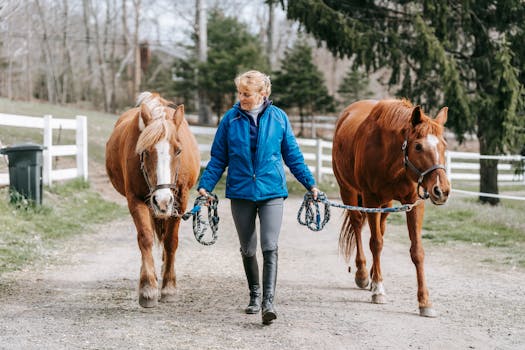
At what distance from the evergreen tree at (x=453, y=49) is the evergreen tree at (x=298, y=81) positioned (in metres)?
15.3

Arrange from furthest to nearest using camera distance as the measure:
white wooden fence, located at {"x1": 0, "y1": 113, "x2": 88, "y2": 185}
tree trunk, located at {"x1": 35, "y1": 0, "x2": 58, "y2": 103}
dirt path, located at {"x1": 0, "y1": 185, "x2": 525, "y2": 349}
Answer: tree trunk, located at {"x1": 35, "y1": 0, "x2": 58, "y2": 103}, white wooden fence, located at {"x1": 0, "y1": 113, "x2": 88, "y2": 185}, dirt path, located at {"x1": 0, "y1": 185, "x2": 525, "y2": 349}

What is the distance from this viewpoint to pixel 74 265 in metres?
7.32

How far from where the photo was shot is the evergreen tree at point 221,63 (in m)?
31.4

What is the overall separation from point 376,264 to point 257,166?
1846mm

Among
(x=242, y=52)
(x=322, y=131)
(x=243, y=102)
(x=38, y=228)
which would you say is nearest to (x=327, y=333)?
(x=243, y=102)

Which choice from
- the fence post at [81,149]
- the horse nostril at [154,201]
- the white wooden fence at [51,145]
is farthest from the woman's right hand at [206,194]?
the fence post at [81,149]

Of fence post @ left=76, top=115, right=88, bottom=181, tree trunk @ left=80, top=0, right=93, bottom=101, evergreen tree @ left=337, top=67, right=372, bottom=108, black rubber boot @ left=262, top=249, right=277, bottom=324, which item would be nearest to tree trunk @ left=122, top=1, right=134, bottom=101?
tree trunk @ left=80, top=0, right=93, bottom=101

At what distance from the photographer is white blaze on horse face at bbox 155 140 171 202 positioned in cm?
475

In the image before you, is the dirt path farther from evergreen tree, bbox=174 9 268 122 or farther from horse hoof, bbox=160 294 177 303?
evergreen tree, bbox=174 9 268 122

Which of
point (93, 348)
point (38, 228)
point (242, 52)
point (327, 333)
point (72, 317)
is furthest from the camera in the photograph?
point (242, 52)

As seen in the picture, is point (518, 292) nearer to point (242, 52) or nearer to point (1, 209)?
point (1, 209)

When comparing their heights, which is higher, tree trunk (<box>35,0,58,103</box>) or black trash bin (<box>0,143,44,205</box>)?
tree trunk (<box>35,0,58,103</box>)

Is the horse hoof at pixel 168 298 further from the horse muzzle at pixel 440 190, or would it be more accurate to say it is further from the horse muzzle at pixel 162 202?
the horse muzzle at pixel 440 190

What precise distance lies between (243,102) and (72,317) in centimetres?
212
